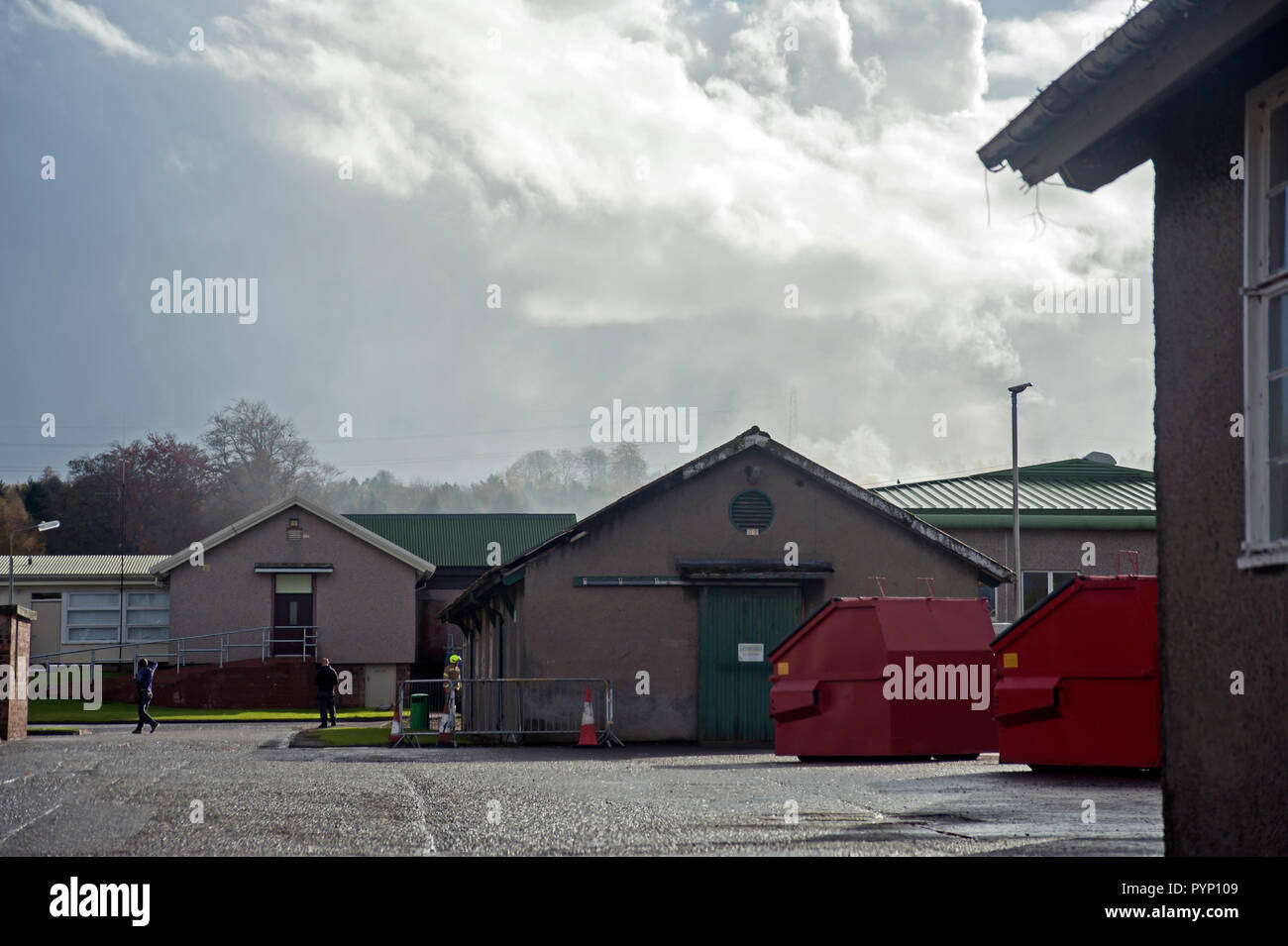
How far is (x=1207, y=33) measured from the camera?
20.1ft

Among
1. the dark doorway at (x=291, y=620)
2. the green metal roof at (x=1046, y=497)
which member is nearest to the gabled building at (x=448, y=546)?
the dark doorway at (x=291, y=620)

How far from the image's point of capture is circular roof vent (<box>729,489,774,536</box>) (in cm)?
2575

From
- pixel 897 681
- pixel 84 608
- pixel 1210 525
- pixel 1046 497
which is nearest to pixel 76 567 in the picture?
pixel 84 608

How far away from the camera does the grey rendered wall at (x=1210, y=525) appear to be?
5855 mm

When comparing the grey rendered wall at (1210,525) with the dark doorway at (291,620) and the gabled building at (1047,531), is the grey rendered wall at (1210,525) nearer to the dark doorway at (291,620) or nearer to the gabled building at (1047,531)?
the gabled building at (1047,531)

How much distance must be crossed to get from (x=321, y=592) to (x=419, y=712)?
24.6 metres

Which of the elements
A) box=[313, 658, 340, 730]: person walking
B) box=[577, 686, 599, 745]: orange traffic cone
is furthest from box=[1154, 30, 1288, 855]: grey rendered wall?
box=[313, 658, 340, 730]: person walking

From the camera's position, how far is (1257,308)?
6.13 metres

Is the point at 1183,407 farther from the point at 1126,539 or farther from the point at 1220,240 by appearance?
the point at 1126,539

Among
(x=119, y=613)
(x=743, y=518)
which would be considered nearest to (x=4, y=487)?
(x=119, y=613)

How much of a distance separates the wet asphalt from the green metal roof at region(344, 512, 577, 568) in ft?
155

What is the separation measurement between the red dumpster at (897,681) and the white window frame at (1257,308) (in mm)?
12126

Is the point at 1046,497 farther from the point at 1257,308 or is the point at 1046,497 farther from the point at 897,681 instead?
the point at 1257,308
